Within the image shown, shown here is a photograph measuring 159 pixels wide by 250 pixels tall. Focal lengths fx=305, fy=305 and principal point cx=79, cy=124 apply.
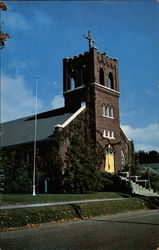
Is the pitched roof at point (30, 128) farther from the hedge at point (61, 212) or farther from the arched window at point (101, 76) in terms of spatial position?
the hedge at point (61, 212)

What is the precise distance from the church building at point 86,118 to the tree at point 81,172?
2.66 metres

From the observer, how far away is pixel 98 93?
3097 cm

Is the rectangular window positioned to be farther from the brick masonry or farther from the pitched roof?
the pitched roof

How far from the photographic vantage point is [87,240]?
888cm

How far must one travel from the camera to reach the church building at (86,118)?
28328 mm

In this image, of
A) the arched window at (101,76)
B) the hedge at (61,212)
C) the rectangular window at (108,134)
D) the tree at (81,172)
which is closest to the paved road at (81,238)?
the hedge at (61,212)

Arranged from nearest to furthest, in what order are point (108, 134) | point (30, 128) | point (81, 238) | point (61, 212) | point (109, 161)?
point (81, 238) → point (61, 212) → point (109, 161) → point (108, 134) → point (30, 128)

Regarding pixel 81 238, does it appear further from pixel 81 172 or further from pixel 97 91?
pixel 97 91

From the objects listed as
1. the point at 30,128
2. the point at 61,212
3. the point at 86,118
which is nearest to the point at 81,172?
the point at 86,118

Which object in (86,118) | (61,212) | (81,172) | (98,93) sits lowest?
(61,212)

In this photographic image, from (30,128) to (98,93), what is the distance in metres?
8.22

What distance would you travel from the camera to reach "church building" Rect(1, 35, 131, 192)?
28.3m

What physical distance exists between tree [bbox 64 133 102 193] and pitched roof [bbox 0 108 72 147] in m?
4.31

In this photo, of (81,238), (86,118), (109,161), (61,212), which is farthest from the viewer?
(109,161)
